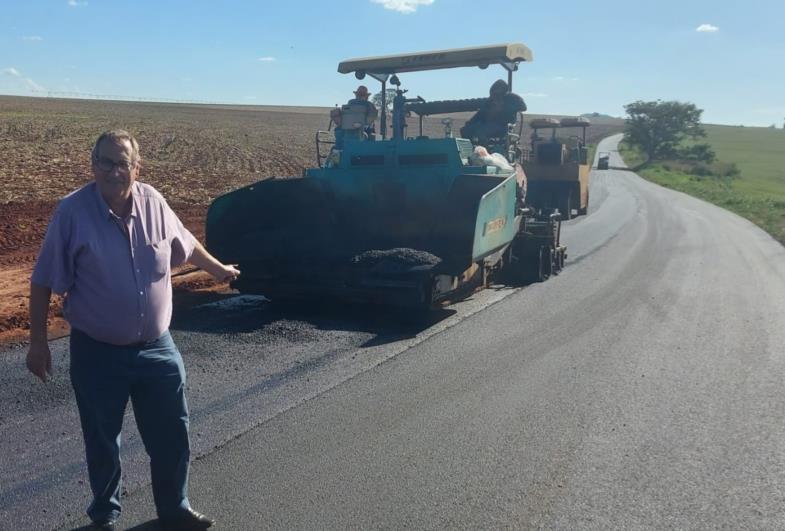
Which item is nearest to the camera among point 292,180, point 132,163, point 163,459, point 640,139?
point 132,163

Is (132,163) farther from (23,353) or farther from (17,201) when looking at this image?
(17,201)

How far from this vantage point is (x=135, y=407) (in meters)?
3.62

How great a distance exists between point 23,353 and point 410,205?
15.3 ft

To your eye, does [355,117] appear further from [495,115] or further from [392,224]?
[392,224]

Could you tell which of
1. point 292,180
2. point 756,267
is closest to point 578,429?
point 292,180

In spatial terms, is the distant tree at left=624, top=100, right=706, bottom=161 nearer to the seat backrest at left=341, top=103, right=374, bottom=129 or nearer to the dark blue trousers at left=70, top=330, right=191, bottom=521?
the seat backrest at left=341, top=103, right=374, bottom=129

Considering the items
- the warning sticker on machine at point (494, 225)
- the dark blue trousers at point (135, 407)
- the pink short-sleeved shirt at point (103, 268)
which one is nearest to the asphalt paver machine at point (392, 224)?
the warning sticker on machine at point (494, 225)

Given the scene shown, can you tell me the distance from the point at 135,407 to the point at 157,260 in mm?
696

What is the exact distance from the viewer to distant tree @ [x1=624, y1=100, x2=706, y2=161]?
71250 millimetres

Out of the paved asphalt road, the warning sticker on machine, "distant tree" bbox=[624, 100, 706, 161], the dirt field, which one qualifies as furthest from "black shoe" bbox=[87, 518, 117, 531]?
"distant tree" bbox=[624, 100, 706, 161]

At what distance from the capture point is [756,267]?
497 inches

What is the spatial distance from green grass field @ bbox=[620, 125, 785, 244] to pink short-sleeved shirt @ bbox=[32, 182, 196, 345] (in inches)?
657

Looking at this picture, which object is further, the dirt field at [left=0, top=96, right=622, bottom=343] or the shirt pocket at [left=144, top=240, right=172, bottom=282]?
the dirt field at [left=0, top=96, right=622, bottom=343]

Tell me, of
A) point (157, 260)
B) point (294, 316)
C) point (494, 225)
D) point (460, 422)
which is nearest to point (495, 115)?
point (494, 225)
